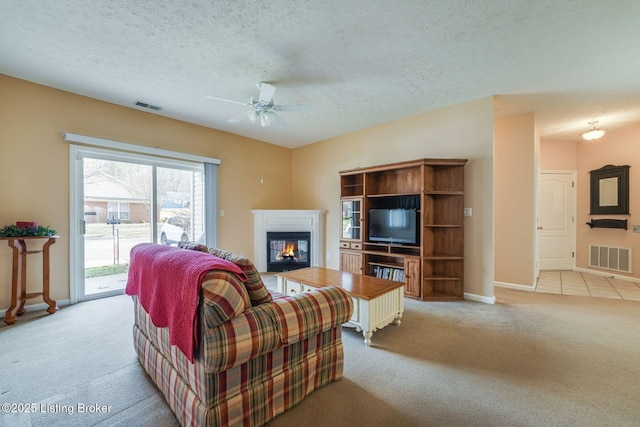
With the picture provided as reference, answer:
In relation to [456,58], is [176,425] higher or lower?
lower

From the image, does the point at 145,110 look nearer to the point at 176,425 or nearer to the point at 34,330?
the point at 34,330

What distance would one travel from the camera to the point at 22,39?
2.37m

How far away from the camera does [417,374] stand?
1.99m

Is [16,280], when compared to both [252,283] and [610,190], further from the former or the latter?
[610,190]

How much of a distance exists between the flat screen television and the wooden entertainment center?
0.01 metres

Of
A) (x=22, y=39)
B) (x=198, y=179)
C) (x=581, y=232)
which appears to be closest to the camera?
(x=22, y=39)

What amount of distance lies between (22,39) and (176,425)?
344cm

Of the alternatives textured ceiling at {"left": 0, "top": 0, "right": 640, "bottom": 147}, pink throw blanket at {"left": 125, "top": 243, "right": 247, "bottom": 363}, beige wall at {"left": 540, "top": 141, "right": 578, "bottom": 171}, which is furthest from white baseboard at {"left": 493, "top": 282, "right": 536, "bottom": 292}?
pink throw blanket at {"left": 125, "top": 243, "right": 247, "bottom": 363}

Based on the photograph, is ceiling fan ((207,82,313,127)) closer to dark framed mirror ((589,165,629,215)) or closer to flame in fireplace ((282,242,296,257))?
flame in fireplace ((282,242,296,257))

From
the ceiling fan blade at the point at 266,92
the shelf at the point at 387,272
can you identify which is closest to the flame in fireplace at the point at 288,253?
the shelf at the point at 387,272

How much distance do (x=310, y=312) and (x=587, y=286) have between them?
17.2 ft

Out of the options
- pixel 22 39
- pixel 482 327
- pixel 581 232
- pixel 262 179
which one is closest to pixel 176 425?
pixel 482 327

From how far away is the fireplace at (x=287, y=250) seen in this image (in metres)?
5.33

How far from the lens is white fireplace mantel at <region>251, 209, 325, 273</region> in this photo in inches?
210
